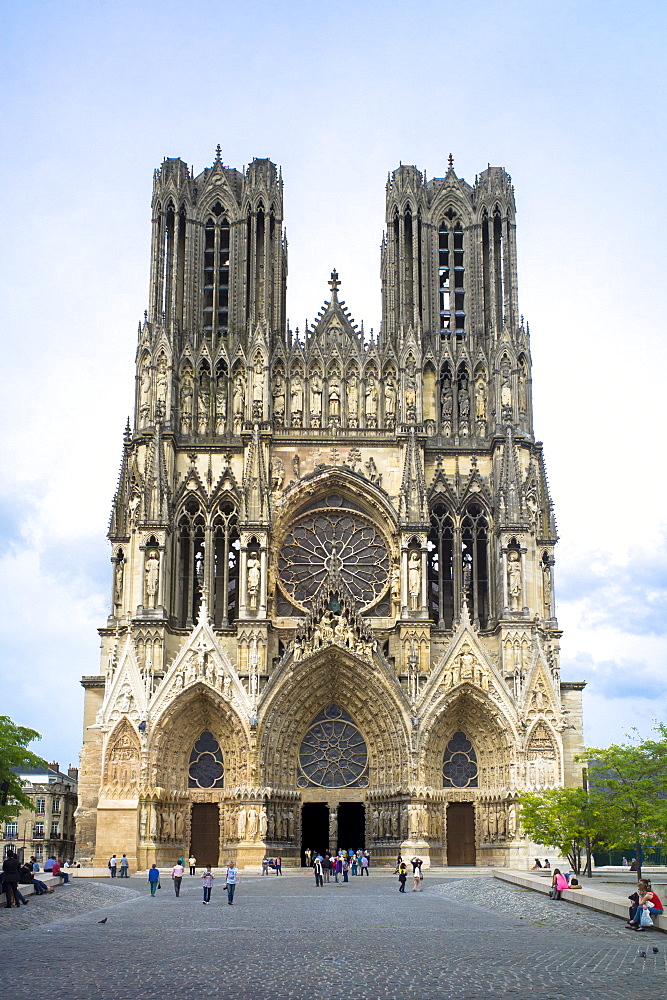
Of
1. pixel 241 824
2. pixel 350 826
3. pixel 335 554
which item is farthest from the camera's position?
pixel 335 554

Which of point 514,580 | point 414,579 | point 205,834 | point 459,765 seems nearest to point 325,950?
point 205,834

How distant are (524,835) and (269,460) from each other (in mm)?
18109

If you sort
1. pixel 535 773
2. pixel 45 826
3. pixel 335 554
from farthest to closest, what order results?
pixel 45 826
pixel 335 554
pixel 535 773

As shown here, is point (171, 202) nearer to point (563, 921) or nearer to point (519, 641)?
point (519, 641)

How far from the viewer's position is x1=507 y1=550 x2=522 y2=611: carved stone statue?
46938mm

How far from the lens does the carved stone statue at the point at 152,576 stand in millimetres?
46625

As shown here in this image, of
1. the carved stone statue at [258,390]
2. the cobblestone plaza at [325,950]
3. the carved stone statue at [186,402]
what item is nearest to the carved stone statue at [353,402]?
the carved stone statue at [258,390]

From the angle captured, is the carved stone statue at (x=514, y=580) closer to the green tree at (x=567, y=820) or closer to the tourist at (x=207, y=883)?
the green tree at (x=567, y=820)

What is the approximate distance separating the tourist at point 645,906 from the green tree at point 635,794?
46.3 feet

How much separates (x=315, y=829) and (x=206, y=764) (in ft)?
17.5

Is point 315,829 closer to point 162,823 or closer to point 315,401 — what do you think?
point 162,823

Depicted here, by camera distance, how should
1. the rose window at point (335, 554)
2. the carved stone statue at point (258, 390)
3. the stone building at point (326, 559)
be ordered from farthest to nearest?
the carved stone statue at point (258, 390) < the rose window at point (335, 554) < the stone building at point (326, 559)

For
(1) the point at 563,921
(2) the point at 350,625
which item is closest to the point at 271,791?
(2) the point at 350,625

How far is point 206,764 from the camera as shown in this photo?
153ft
